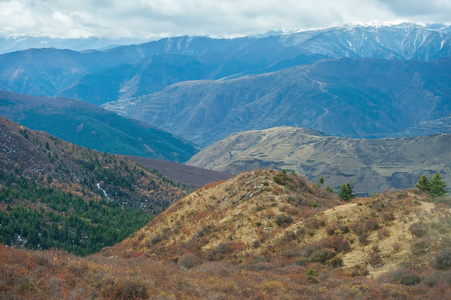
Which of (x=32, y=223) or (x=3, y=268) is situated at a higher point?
(x=3, y=268)

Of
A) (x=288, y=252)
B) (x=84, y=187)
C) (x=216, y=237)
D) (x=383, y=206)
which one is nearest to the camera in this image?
(x=288, y=252)

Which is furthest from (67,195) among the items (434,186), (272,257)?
(434,186)

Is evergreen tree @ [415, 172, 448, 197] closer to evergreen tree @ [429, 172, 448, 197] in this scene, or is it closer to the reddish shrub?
evergreen tree @ [429, 172, 448, 197]

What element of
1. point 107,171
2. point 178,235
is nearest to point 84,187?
point 107,171

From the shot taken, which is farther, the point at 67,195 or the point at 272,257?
the point at 67,195

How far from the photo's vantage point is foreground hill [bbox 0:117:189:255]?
60812 mm

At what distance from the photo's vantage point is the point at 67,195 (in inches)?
3462

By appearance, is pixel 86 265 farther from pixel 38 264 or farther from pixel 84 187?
pixel 84 187

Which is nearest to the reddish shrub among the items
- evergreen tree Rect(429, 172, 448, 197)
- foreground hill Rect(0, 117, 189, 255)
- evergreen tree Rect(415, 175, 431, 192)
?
evergreen tree Rect(429, 172, 448, 197)

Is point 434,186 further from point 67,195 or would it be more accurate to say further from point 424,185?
point 67,195

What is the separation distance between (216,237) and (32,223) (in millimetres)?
38698

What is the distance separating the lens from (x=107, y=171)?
11431 centimetres

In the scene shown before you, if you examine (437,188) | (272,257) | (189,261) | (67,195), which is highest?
(437,188)

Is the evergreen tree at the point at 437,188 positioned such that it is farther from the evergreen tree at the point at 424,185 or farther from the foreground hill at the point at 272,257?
the foreground hill at the point at 272,257
